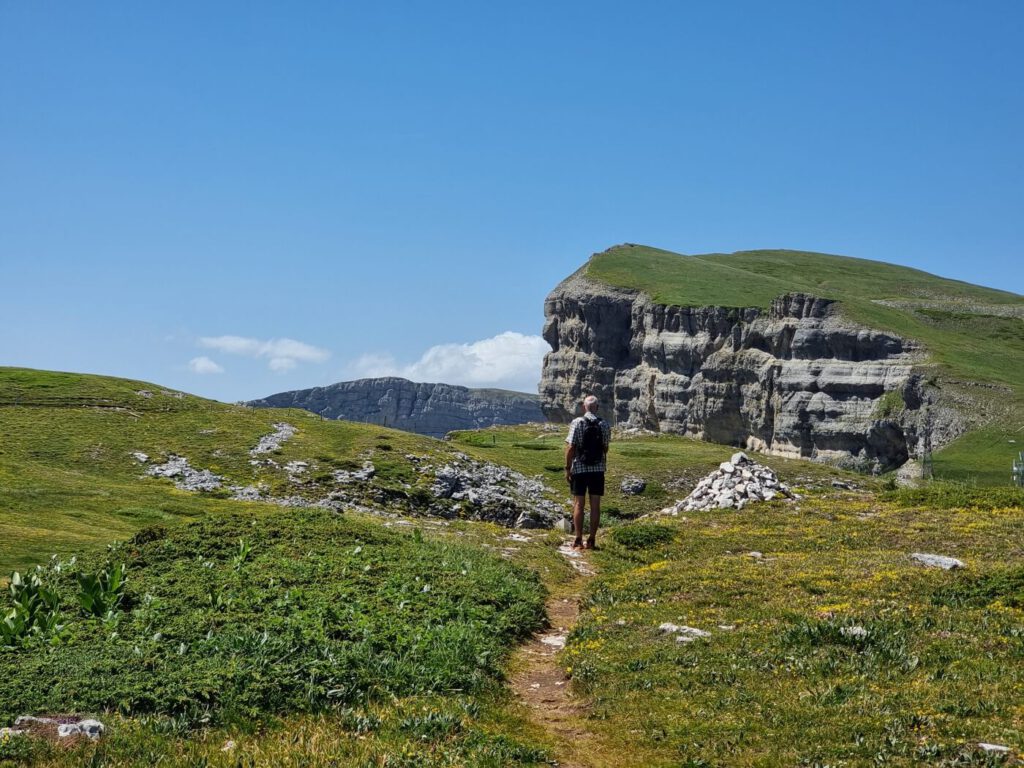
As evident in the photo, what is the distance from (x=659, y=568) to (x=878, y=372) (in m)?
156

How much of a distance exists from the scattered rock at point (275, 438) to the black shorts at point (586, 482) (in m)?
37.2

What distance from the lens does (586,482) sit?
972 inches

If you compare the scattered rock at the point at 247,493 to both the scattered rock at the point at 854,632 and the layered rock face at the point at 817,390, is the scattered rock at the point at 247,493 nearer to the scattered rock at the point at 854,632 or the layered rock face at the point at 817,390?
the scattered rock at the point at 854,632

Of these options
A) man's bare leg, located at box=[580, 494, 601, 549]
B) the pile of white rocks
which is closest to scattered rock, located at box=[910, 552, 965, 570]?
man's bare leg, located at box=[580, 494, 601, 549]

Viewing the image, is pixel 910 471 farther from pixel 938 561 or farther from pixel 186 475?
pixel 938 561

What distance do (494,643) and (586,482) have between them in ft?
36.0

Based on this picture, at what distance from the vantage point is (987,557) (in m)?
20.9

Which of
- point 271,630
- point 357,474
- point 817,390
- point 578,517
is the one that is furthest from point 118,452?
point 817,390

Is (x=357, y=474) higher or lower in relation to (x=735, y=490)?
lower

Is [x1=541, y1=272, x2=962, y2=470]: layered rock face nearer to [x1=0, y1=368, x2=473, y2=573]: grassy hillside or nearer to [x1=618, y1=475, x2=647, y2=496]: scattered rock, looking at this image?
[x1=618, y1=475, x2=647, y2=496]: scattered rock

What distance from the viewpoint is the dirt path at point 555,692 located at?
10172mm

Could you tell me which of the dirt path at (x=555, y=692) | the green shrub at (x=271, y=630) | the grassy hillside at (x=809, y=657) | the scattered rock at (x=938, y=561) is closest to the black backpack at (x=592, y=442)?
the grassy hillside at (x=809, y=657)

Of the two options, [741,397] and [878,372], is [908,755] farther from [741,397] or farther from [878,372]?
[741,397]

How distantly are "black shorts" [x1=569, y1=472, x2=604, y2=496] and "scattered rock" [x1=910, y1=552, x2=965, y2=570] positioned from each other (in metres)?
8.43
